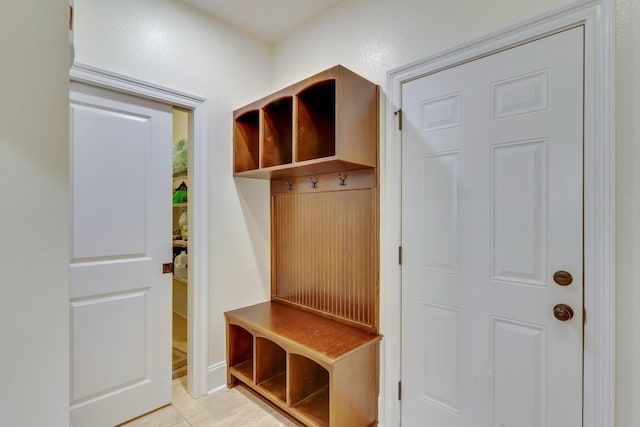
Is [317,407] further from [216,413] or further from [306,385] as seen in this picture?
[216,413]

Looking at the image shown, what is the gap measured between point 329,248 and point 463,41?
55.7 inches

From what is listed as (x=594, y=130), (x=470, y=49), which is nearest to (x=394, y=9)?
(x=470, y=49)

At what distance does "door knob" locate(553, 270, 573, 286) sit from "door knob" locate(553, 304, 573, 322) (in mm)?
94

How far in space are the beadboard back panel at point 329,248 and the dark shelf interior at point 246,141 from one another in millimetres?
369

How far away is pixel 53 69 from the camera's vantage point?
64 cm

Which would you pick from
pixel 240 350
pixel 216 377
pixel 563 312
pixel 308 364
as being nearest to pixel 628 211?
pixel 563 312

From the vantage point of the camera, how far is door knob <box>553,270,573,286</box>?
125 cm

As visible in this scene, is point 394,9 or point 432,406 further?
point 394,9

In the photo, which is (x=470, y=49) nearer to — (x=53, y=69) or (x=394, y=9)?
(x=394, y=9)

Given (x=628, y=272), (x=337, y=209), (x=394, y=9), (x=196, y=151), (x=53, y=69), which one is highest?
(x=394, y=9)

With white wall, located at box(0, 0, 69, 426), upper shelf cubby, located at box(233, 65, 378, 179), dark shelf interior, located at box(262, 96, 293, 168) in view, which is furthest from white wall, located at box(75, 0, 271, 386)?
white wall, located at box(0, 0, 69, 426)

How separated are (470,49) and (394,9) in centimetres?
57

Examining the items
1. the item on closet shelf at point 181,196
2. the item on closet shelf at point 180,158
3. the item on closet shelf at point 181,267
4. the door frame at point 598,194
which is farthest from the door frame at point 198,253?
the door frame at point 598,194

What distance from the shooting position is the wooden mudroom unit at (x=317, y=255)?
5.56 ft
